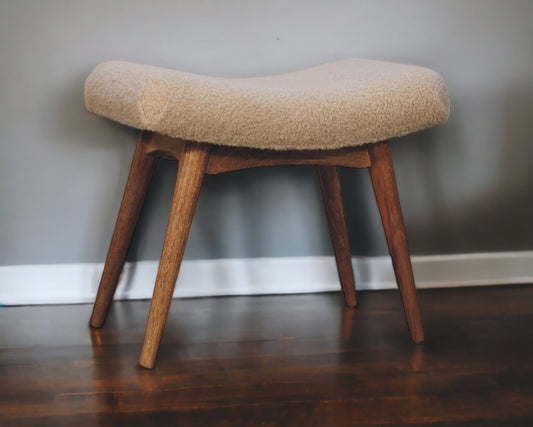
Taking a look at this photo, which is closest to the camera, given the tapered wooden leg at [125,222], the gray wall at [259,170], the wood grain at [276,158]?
the wood grain at [276,158]

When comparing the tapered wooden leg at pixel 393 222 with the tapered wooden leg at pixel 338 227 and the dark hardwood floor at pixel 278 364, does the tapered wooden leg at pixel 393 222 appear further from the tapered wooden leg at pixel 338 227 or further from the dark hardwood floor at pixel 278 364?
the tapered wooden leg at pixel 338 227

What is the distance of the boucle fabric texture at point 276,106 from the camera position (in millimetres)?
793

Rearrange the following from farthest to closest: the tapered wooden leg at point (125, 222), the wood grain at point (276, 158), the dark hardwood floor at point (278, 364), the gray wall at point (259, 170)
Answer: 1. the gray wall at point (259, 170)
2. the tapered wooden leg at point (125, 222)
3. the wood grain at point (276, 158)
4. the dark hardwood floor at point (278, 364)

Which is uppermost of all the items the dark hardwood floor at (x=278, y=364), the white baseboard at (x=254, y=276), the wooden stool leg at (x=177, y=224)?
the wooden stool leg at (x=177, y=224)

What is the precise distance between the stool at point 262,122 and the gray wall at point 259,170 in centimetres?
18

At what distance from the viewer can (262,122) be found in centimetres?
83

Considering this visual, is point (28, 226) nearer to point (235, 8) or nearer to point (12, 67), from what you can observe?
point (12, 67)

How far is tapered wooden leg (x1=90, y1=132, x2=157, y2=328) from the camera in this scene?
41.5 inches

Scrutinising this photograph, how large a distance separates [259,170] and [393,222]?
1.13 ft

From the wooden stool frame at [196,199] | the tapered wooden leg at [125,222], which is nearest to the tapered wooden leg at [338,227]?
the wooden stool frame at [196,199]

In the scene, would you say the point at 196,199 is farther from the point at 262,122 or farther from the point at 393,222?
the point at 393,222

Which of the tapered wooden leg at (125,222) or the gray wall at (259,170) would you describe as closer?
the tapered wooden leg at (125,222)

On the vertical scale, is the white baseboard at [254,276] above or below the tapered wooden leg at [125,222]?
below

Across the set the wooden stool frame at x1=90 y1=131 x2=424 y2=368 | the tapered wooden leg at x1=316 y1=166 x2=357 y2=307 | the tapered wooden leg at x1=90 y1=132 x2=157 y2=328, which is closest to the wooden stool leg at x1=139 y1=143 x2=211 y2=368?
the wooden stool frame at x1=90 y1=131 x2=424 y2=368
